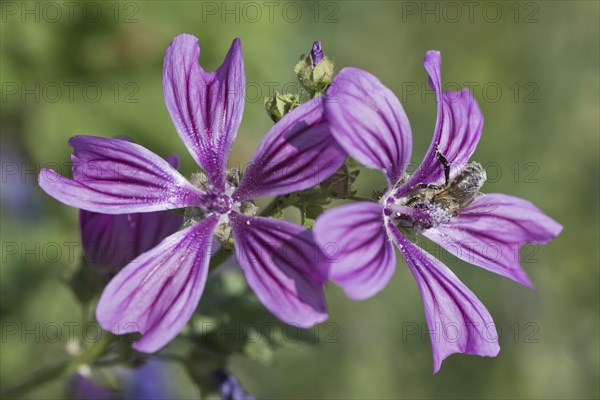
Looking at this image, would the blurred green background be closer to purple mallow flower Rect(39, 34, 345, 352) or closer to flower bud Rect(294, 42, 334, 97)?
purple mallow flower Rect(39, 34, 345, 352)

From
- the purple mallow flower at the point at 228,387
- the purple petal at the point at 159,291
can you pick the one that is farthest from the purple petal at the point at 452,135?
the purple mallow flower at the point at 228,387

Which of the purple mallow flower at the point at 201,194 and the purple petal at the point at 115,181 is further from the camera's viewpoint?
the purple petal at the point at 115,181

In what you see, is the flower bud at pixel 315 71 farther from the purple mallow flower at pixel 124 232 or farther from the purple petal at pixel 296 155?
the purple mallow flower at pixel 124 232

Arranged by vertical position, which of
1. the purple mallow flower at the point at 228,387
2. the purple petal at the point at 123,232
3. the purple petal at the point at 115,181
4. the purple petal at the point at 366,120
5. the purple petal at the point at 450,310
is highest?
the purple petal at the point at 366,120

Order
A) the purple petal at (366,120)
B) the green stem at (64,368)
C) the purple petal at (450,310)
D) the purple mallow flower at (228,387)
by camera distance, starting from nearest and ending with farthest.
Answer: the purple petal at (366,120), the purple petal at (450,310), the green stem at (64,368), the purple mallow flower at (228,387)

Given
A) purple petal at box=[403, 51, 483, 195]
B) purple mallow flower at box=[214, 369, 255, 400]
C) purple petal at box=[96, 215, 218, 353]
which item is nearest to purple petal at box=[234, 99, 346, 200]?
purple petal at box=[96, 215, 218, 353]

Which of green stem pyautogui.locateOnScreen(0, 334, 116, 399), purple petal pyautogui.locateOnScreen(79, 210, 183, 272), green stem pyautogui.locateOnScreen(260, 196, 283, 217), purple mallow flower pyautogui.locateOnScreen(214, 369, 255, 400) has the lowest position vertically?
purple mallow flower pyautogui.locateOnScreen(214, 369, 255, 400)

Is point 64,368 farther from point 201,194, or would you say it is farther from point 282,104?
point 282,104

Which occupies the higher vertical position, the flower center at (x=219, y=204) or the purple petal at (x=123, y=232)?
the flower center at (x=219, y=204)
